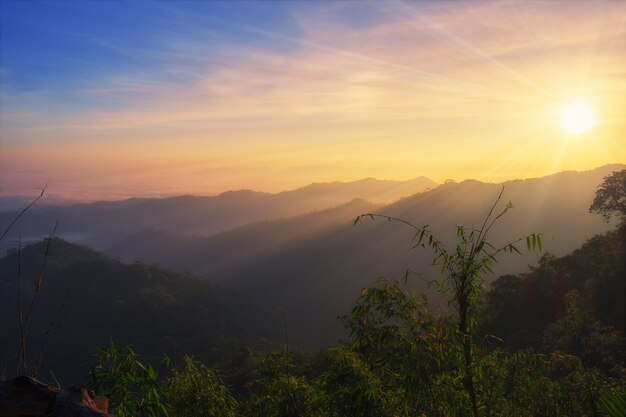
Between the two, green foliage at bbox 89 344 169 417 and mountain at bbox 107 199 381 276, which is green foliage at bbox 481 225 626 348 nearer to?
green foliage at bbox 89 344 169 417

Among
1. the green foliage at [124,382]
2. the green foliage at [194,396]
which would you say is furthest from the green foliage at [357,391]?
the green foliage at [194,396]

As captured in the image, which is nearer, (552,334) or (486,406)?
(486,406)

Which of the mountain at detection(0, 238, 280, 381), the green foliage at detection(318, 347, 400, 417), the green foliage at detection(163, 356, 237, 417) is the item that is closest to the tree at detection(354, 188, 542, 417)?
the green foliage at detection(318, 347, 400, 417)

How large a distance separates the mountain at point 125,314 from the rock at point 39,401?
4449cm

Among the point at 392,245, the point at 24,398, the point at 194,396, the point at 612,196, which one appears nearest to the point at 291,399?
the point at 194,396

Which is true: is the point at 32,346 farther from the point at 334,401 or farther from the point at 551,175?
the point at 551,175

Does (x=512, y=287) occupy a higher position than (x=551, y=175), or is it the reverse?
(x=551, y=175)

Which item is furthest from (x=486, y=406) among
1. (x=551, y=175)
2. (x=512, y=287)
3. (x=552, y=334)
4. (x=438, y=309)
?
(x=551, y=175)

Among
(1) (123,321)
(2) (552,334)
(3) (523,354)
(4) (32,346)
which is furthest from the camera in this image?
(1) (123,321)

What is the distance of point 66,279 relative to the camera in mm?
70062

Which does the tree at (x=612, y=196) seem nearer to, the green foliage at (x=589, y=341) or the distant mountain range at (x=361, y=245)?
the green foliage at (x=589, y=341)

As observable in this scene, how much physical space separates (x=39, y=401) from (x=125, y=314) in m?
62.4

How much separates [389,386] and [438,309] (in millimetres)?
909

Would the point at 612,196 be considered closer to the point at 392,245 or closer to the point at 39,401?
the point at 39,401
